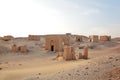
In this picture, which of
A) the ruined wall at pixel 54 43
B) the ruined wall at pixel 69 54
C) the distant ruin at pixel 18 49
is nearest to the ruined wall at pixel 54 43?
the ruined wall at pixel 54 43

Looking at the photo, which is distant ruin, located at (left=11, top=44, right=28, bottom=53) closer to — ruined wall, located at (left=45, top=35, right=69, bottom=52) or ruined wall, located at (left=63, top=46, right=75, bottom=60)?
ruined wall, located at (left=45, top=35, right=69, bottom=52)

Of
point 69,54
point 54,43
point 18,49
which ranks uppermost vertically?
point 54,43

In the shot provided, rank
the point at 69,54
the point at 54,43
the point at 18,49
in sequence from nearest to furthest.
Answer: the point at 69,54 → the point at 18,49 → the point at 54,43

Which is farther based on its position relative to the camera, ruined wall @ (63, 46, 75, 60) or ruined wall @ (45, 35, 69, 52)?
ruined wall @ (45, 35, 69, 52)

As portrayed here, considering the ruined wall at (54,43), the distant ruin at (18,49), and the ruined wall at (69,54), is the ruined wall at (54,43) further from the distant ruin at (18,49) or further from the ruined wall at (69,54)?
the ruined wall at (69,54)

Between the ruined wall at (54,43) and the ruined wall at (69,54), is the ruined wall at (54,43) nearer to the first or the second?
the ruined wall at (54,43)

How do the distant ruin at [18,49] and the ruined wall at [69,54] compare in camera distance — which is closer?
the ruined wall at [69,54]

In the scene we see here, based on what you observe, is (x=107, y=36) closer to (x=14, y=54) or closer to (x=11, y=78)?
(x=14, y=54)

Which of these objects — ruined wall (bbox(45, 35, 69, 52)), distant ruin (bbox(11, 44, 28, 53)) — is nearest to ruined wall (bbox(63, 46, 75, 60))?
distant ruin (bbox(11, 44, 28, 53))

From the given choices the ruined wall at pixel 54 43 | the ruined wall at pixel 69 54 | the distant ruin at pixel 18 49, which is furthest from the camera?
the ruined wall at pixel 54 43

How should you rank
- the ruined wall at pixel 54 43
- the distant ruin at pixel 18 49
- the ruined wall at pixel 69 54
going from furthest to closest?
the ruined wall at pixel 54 43, the distant ruin at pixel 18 49, the ruined wall at pixel 69 54

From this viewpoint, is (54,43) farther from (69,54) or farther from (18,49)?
(69,54)

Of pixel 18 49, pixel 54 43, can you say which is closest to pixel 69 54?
pixel 18 49

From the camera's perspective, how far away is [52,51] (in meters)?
41.7
